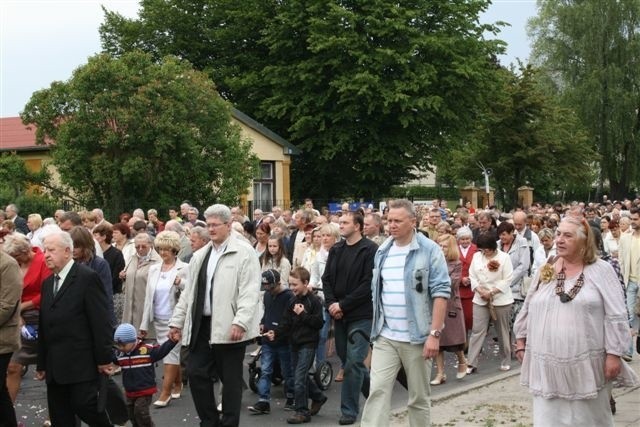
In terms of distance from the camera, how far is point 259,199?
1583 inches

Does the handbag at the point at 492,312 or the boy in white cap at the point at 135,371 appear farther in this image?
the handbag at the point at 492,312

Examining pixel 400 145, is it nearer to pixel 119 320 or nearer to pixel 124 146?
pixel 124 146

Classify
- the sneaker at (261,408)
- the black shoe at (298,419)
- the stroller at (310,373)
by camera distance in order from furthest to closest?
the stroller at (310,373), the sneaker at (261,408), the black shoe at (298,419)

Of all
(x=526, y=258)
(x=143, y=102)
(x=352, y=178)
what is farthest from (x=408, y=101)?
(x=526, y=258)

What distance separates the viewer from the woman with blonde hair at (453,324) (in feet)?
37.3

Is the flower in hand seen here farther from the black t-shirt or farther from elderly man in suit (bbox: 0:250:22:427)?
elderly man in suit (bbox: 0:250:22:427)

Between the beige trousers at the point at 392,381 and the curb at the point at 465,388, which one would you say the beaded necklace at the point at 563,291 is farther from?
the curb at the point at 465,388

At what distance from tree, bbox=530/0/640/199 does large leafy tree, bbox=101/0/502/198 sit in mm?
19071

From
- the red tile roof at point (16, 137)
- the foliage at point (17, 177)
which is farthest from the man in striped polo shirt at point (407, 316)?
the red tile roof at point (16, 137)

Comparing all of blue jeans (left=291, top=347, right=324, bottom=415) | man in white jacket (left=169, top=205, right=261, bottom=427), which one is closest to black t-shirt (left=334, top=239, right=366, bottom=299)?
blue jeans (left=291, top=347, right=324, bottom=415)

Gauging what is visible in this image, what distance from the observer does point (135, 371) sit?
8102 mm

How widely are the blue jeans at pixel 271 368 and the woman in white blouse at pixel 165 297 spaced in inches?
38.3

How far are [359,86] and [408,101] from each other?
2044 millimetres

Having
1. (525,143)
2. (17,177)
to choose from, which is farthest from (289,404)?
(525,143)
